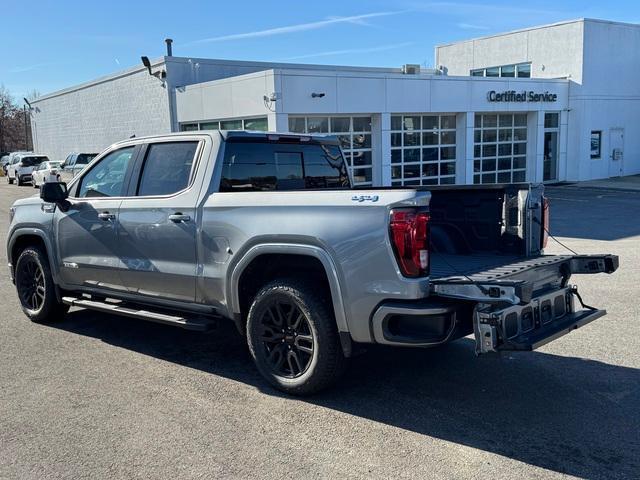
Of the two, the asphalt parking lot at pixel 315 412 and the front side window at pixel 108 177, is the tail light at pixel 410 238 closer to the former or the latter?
the asphalt parking lot at pixel 315 412

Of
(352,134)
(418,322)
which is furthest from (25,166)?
(418,322)

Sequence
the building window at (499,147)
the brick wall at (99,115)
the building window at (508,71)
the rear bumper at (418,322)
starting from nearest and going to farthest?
the rear bumper at (418,322)
the building window at (499,147)
the brick wall at (99,115)
the building window at (508,71)

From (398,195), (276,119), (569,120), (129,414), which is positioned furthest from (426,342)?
(569,120)

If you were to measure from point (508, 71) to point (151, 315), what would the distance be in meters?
29.2

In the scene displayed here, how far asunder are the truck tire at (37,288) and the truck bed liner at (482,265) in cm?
415

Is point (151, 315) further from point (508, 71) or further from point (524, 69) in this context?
point (508, 71)

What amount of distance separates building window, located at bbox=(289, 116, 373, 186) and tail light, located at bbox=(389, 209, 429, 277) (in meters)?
16.3

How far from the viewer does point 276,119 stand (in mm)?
19078

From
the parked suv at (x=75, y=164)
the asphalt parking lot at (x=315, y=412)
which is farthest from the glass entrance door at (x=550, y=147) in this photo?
the asphalt parking lot at (x=315, y=412)

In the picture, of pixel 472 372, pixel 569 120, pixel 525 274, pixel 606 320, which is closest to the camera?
pixel 525 274

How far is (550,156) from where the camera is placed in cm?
2727

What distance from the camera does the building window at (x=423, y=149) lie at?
73.5 ft

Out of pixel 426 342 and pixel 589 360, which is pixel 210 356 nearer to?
pixel 426 342

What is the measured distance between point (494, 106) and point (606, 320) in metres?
18.9
